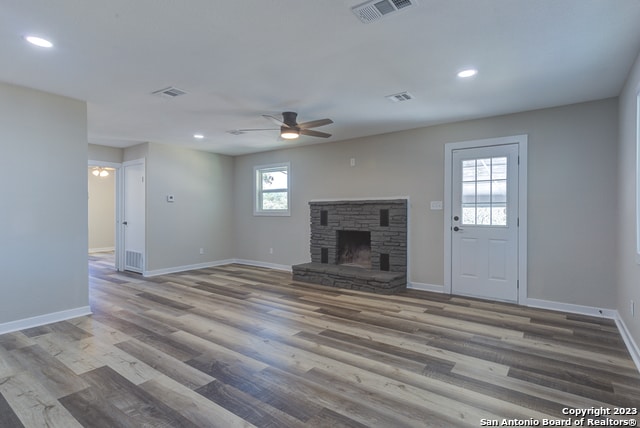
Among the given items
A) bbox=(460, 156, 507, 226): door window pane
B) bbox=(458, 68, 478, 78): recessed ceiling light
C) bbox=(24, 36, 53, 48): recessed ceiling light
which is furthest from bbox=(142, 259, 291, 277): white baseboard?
bbox=(458, 68, 478, 78): recessed ceiling light

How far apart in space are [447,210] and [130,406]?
436 centimetres

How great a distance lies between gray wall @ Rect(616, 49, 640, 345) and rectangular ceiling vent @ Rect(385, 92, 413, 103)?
1.90 meters

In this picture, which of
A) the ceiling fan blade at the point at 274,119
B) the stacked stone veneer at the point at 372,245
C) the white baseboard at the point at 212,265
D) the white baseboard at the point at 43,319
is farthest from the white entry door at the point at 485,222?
the white baseboard at the point at 43,319

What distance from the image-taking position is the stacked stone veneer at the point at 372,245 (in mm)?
5184

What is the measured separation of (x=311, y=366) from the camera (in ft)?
8.71

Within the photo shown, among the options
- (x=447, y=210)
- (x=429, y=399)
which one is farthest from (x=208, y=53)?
(x=447, y=210)

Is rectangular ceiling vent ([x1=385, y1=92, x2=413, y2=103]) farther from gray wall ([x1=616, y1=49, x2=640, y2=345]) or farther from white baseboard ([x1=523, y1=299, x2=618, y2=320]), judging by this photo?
white baseboard ([x1=523, y1=299, x2=618, y2=320])

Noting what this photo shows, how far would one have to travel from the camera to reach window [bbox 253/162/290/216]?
7031mm

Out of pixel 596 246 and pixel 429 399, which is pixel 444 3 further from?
pixel 596 246

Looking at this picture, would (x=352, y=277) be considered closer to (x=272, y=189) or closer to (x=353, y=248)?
(x=353, y=248)

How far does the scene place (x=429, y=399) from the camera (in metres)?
2.19

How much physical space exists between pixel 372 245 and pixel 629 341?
329 cm

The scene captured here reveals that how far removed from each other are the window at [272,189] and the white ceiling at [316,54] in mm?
2631

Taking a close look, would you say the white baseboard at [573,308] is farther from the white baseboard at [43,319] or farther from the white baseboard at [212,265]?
the white baseboard at [43,319]
